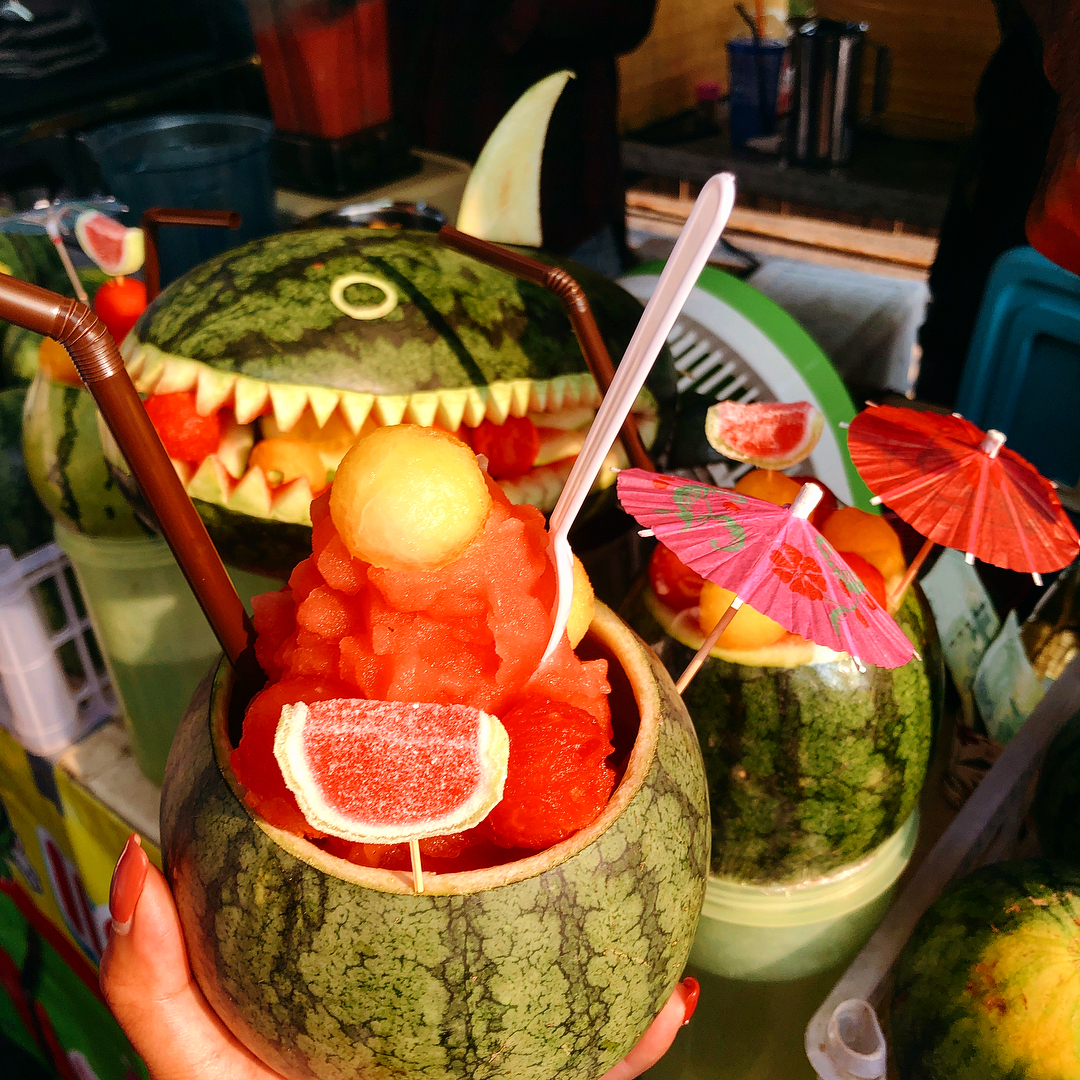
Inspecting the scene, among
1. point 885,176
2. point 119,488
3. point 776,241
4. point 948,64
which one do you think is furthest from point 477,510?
point 948,64

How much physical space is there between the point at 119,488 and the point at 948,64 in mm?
2808

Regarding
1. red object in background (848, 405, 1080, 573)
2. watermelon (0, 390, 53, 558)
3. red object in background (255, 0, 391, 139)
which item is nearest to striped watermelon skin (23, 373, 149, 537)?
watermelon (0, 390, 53, 558)

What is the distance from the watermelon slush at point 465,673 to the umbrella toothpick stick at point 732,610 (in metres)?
0.09

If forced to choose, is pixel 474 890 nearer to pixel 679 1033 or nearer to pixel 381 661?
pixel 381 661

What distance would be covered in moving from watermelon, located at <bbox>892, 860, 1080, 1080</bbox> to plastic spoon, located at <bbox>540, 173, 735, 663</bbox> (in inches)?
17.4

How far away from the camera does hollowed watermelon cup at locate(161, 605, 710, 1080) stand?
0.51 m

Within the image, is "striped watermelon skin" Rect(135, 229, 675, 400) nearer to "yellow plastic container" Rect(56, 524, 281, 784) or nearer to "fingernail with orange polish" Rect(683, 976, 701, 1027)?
"yellow plastic container" Rect(56, 524, 281, 784)

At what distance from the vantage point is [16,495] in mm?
1252

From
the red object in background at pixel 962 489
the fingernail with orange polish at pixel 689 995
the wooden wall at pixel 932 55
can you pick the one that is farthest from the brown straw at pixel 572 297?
the wooden wall at pixel 932 55

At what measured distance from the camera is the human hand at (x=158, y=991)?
596 mm

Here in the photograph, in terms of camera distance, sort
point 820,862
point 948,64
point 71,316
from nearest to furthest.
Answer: point 71,316 → point 820,862 → point 948,64

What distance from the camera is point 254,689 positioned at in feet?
2.13

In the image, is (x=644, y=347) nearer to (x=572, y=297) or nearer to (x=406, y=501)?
(x=406, y=501)

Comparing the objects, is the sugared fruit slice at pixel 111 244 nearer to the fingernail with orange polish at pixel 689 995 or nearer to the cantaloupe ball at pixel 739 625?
the cantaloupe ball at pixel 739 625
